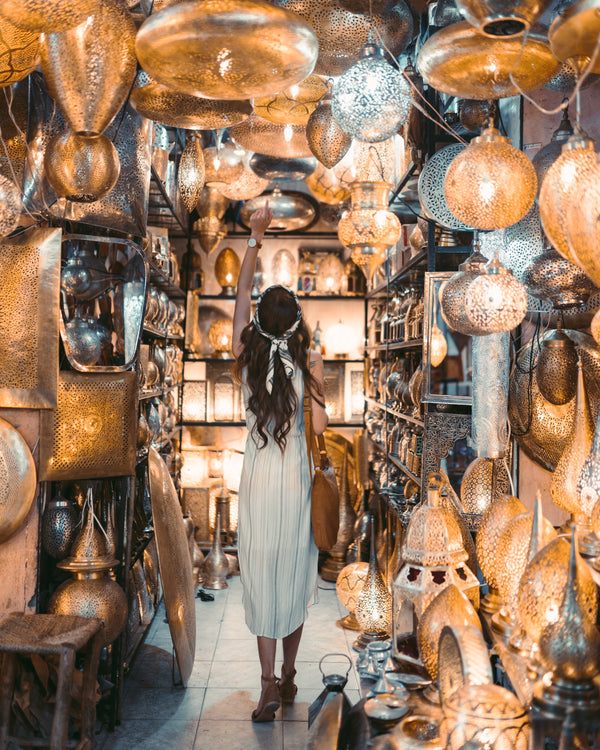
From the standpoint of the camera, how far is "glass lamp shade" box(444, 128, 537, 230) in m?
1.18

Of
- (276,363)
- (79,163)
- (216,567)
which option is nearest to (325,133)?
(79,163)

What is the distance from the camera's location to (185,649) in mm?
2910

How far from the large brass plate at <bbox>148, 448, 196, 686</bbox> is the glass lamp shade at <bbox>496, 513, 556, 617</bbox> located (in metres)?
1.66

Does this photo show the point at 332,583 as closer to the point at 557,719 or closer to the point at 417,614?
the point at 417,614

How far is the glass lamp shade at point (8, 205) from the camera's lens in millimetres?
1442

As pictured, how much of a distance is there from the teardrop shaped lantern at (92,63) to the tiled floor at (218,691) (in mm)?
2159

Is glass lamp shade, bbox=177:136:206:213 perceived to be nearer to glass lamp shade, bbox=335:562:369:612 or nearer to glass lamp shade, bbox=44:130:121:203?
glass lamp shade, bbox=44:130:121:203

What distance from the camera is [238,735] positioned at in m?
2.61

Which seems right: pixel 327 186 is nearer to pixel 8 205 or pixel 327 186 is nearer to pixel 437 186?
pixel 437 186

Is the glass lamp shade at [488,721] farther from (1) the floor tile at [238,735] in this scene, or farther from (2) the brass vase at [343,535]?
(2) the brass vase at [343,535]

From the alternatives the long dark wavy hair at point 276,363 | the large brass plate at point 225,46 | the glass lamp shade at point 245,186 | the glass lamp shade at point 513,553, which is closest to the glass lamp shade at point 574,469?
the glass lamp shade at point 513,553

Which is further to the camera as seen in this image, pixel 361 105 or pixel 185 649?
pixel 185 649

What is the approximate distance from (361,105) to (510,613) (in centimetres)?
94

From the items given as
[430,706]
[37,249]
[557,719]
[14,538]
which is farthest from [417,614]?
[37,249]
